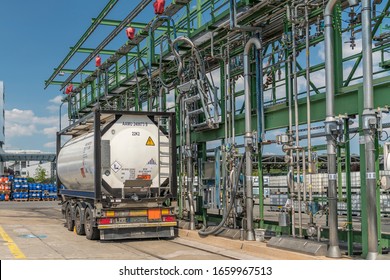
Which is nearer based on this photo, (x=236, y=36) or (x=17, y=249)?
(x=17, y=249)

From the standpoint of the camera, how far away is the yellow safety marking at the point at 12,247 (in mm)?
11679

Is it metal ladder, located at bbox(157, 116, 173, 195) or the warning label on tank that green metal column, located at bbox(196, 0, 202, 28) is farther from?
the warning label on tank

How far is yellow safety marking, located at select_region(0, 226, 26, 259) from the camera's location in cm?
1168

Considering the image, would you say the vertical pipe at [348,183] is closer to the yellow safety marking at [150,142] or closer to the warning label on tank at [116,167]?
the yellow safety marking at [150,142]

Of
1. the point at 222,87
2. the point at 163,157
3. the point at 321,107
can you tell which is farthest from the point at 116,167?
the point at 321,107

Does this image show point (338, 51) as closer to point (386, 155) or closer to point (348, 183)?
point (386, 155)

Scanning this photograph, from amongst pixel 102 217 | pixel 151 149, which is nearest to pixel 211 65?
pixel 151 149

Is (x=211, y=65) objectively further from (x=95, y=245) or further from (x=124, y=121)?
(x=95, y=245)

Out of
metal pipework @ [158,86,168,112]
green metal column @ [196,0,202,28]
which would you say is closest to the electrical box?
green metal column @ [196,0,202,28]

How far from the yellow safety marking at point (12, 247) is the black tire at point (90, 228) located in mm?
2009

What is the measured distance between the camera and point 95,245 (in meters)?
13.5

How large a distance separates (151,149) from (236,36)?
3989mm

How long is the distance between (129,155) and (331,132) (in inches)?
244

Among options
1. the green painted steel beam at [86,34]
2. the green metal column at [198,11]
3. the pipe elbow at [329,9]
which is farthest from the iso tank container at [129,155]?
the green painted steel beam at [86,34]
